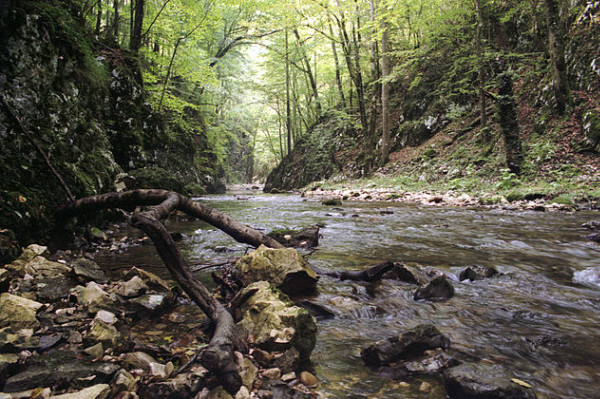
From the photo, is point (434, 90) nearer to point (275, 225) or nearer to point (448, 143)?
point (448, 143)

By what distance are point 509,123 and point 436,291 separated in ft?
32.9

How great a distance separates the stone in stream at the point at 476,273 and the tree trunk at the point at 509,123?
866 centimetres

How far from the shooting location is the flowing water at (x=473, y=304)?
1.78 m

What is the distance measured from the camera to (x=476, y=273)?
11.4ft

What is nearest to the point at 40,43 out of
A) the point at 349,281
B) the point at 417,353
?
the point at 349,281

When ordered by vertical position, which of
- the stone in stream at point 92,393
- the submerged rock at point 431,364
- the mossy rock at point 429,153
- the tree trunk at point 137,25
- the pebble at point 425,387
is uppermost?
the tree trunk at point 137,25

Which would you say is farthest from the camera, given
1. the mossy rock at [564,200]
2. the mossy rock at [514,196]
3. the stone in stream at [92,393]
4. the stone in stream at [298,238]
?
the mossy rock at [514,196]

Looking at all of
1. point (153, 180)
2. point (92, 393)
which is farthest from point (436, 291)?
point (153, 180)

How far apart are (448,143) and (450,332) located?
46.9 ft

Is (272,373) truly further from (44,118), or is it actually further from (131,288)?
(44,118)

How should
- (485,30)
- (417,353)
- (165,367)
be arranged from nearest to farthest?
(165,367)
(417,353)
(485,30)

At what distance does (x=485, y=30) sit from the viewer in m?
14.2

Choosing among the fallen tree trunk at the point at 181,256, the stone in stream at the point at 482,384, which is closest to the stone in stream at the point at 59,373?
A: the fallen tree trunk at the point at 181,256

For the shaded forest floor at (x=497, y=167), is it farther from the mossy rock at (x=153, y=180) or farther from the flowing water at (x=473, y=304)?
the mossy rock at (x=153, y=180)
